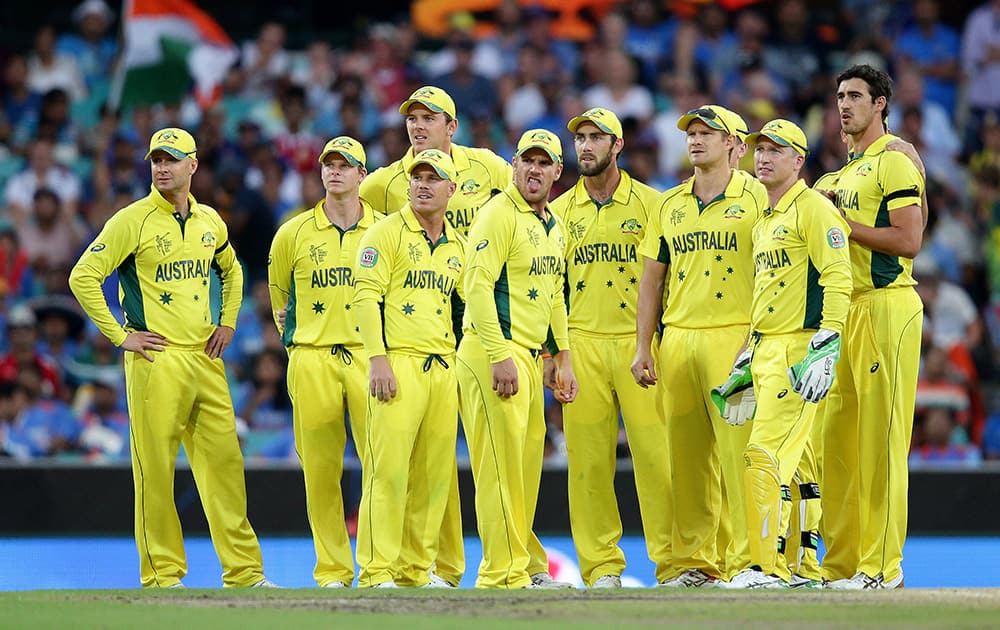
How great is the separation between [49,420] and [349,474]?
286cm

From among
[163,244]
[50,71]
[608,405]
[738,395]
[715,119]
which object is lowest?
A: [608,405]

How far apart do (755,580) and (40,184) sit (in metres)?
10.3

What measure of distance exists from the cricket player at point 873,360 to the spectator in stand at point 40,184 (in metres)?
9.32

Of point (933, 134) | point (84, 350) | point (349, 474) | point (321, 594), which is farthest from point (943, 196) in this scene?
point (321, 594)

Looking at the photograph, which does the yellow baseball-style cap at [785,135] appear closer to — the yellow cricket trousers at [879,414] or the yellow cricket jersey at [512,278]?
the yellow cricket trousers at [879,414]

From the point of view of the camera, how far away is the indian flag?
54.3 feet

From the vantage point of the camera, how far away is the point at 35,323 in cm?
1442

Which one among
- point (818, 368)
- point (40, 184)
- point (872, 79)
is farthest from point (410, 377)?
point (40, 184)

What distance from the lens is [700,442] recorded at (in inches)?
364

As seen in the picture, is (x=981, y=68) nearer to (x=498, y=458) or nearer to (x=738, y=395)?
(x=738, y=395)

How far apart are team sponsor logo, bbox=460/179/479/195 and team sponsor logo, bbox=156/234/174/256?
1846mm

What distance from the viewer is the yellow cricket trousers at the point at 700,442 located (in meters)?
8.95

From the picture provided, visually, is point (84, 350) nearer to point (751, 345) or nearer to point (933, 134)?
point (751, 345)

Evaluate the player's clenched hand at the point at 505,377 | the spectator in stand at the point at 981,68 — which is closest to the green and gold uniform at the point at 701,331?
the player's clenched hand at the point at 505,377
